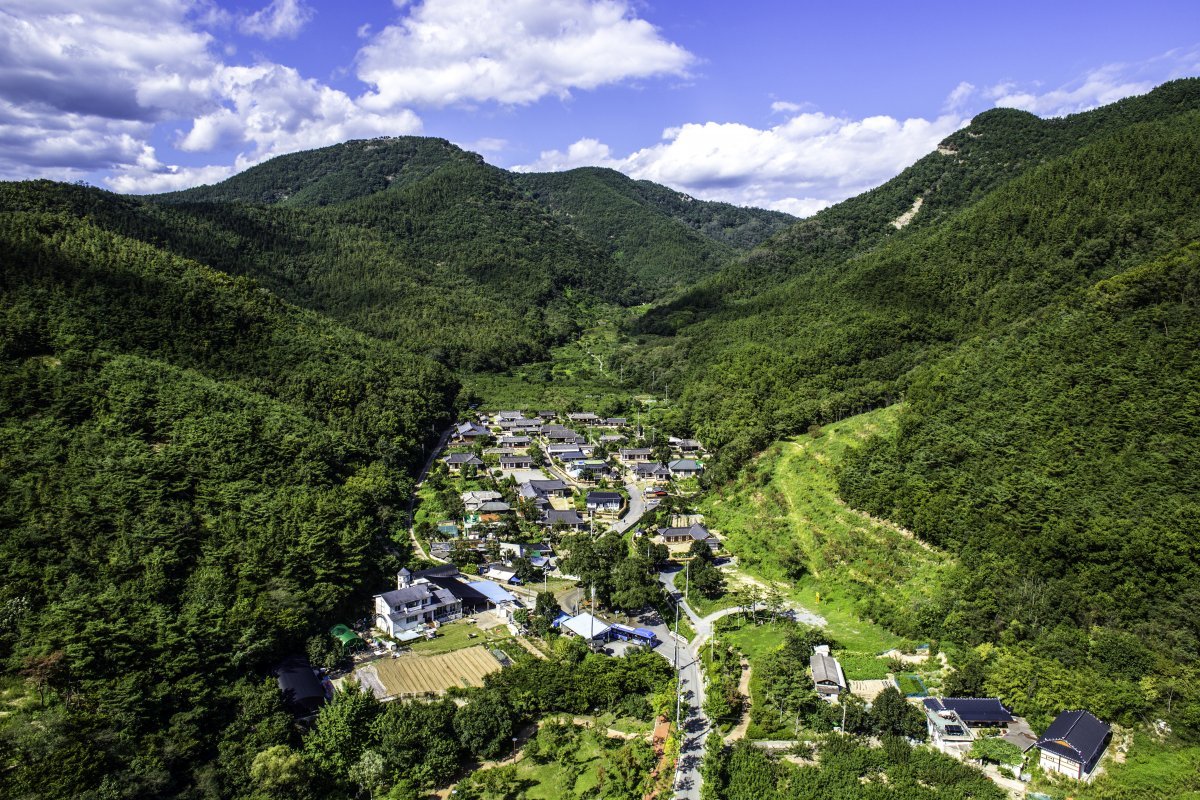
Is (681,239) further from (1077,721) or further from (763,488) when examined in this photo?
(1077,721)

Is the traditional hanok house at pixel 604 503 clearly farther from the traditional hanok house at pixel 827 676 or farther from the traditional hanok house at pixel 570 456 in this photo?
the traditional hanok house at pixel 827 676

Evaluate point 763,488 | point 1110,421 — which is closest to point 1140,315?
point 1110,421

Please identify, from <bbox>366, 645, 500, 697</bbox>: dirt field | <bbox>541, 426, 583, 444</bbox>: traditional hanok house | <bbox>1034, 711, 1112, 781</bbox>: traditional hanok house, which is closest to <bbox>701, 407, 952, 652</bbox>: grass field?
<bbox>1034, 711, 1112, 781</bbox>: traditional hanok house

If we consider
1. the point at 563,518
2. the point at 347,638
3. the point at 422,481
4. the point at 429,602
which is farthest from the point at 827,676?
the point at 422,481

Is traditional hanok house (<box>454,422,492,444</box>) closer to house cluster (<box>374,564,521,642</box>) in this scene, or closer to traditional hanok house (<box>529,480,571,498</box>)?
traditional hanok house (<box>529,480,571,498</box>)

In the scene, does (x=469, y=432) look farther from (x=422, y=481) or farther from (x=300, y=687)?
(x=300, y=687)

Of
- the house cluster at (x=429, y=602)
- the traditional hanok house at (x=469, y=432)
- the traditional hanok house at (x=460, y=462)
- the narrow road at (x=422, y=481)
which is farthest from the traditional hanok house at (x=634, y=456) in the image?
the house cluster at (x=429, y=602)
